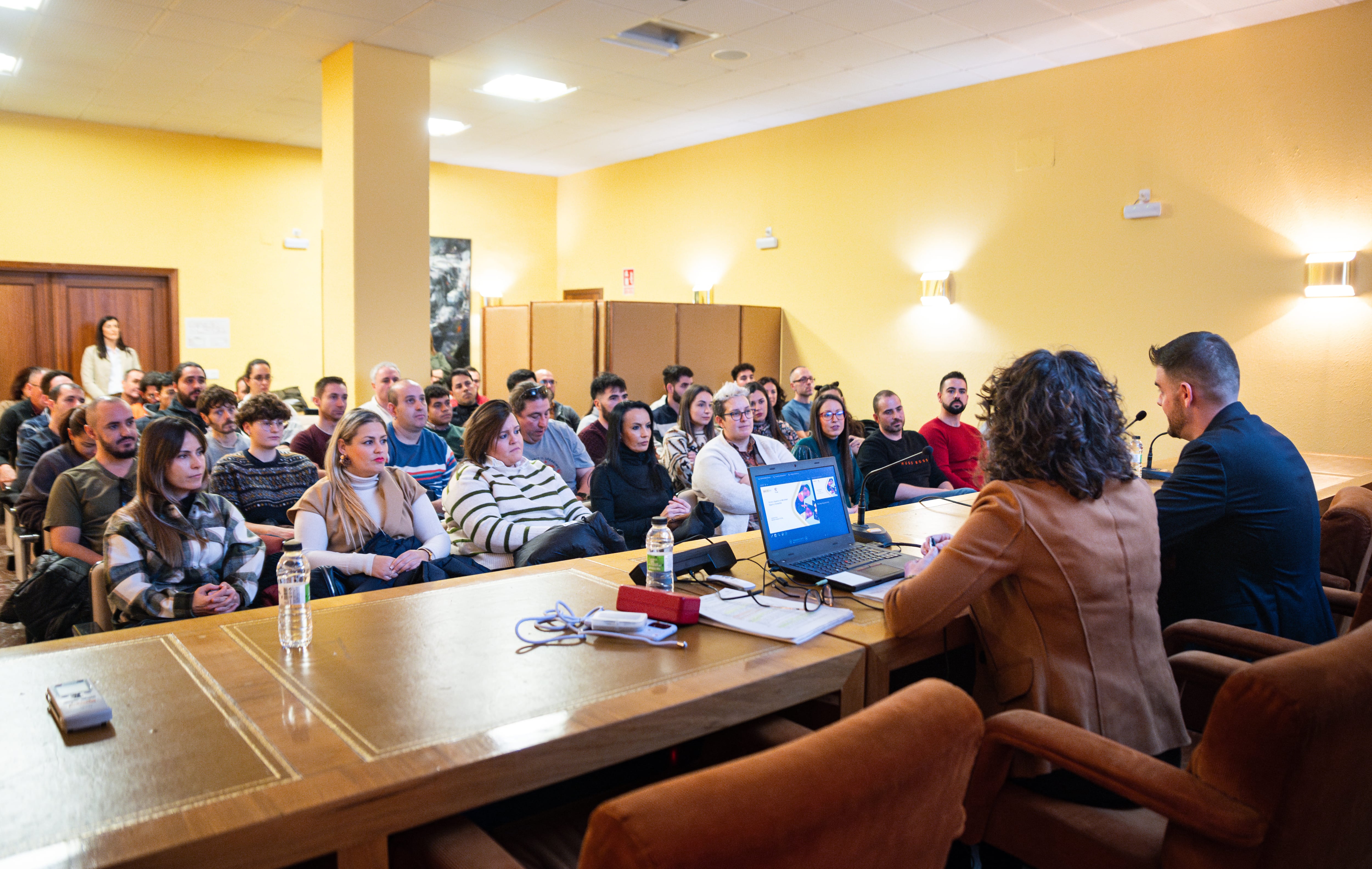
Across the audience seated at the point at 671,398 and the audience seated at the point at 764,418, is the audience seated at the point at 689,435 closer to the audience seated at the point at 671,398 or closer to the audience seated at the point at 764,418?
the audience seated at the point at 764,418

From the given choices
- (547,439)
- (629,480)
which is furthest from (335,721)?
(547,439)

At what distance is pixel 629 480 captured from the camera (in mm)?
4387

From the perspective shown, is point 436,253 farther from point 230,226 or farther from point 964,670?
point 964,670

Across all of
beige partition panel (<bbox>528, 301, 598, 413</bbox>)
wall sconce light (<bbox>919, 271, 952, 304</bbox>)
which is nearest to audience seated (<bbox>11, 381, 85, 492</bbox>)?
beige partition panel (<bbox>528, 301, 598, 413</bbox>)

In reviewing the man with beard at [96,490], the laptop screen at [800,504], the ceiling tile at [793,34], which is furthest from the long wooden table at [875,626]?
the ceiling tile at [793,34]

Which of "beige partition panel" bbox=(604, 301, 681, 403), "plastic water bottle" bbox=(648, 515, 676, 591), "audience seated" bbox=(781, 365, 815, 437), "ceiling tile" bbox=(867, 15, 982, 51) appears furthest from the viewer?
"beige partition panel" bbox=(604, 301, 681, 403)

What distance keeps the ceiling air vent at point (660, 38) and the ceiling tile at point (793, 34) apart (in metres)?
0.29

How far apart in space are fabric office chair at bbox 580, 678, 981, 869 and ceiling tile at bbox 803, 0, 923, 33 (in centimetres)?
527

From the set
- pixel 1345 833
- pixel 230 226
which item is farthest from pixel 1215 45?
pixel 230 226

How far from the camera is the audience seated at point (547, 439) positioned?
5035 millimetres

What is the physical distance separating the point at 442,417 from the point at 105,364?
196 inches

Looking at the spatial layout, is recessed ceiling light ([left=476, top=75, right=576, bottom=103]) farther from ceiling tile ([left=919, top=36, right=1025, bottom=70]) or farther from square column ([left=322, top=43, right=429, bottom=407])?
ceiling tile ([left=919, top=36, right=1025, bottom=70])

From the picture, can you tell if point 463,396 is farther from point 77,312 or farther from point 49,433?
point 77,312

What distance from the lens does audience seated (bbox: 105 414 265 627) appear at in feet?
8.68
